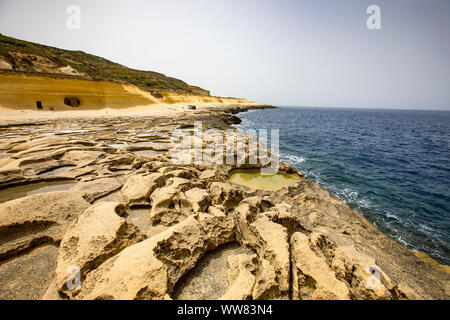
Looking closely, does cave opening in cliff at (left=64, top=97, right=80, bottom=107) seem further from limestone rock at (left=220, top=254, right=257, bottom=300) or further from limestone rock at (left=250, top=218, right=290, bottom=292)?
limestone rock at (left=220, top=254, right=257, bottom=300)

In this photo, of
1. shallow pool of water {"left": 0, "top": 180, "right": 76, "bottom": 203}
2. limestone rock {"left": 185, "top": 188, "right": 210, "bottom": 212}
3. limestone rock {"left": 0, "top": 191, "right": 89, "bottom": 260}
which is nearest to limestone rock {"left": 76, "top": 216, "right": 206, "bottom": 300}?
limestone rock {"left": 185, "top": 188, "right": 210, "bottom": 212}

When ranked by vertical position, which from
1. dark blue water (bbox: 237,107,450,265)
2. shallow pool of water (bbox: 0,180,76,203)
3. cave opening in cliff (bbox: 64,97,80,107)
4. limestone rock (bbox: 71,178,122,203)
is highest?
cave opening in cliff (bbox: 64,97,80,107)

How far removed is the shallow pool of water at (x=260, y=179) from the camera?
698 centimetres

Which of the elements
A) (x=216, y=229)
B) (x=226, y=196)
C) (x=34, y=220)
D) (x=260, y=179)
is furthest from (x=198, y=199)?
(x=260, y=179)

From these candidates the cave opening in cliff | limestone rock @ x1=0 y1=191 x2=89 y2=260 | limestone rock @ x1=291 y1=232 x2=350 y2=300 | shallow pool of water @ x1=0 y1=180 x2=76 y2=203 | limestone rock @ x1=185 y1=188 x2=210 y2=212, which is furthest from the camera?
the cave opening in cliff

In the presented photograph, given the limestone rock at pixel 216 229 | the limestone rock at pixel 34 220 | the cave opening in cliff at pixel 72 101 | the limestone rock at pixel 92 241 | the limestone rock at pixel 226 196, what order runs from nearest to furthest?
1. the limestone rock at pixel 92 241
2. the limestone rock at pixel 34 220
3. the limestone rock at pixel 216 229
4. the limestone rock at pixel 226 196
5. the cave opening in cliff at pixel 72 101

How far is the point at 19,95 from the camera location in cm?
2178

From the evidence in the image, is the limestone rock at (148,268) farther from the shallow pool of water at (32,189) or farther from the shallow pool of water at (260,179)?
the shallow pool of water at (32,189)

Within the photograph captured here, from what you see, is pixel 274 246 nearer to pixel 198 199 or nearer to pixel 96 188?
pixel 198 199

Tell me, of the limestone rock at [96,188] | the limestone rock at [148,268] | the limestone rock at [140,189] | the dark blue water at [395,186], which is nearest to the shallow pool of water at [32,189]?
the limestone rock at [96,188]

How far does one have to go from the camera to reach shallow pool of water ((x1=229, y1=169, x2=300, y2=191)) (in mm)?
6977

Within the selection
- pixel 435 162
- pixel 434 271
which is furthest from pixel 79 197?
pixel 435 162

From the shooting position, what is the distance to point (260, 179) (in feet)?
24.7
